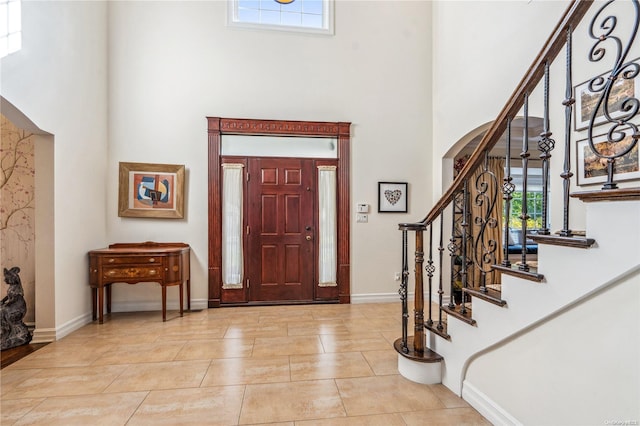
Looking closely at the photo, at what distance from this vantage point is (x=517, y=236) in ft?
23.1

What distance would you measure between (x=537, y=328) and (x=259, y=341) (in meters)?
2.36

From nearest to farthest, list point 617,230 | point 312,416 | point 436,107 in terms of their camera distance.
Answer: point 617,230, point 312,416, point 436,107

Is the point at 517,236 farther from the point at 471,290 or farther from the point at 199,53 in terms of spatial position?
the point at 199,53

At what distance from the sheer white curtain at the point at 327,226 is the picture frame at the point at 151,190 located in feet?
6.23

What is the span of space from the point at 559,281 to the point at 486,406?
0.98 metres

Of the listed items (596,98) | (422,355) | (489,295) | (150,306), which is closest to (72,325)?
(150,306)

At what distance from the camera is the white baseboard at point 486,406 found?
5.69ft

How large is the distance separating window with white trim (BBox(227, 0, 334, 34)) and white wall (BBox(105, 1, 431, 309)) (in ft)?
0.46

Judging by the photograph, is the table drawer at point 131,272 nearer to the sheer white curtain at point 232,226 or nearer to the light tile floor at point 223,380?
the light tile floor at point 223,380

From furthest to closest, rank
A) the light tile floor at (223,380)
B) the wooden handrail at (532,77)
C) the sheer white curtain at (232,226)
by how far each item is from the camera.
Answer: the sheer white curtain at (232,226)
the light tile floor at (223,380)
the wooden handrail at (532,77)

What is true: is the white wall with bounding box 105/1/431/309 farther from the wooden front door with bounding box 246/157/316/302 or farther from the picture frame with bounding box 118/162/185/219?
the wooden front door with bounding box 246/157/316/302

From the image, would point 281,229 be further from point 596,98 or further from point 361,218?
point 596,98

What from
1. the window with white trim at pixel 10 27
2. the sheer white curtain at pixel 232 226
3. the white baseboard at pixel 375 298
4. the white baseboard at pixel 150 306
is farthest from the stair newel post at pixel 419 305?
the window with white trim at pixel 10 27

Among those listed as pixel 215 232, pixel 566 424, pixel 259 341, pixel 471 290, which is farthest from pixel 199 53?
pixel 566 424
